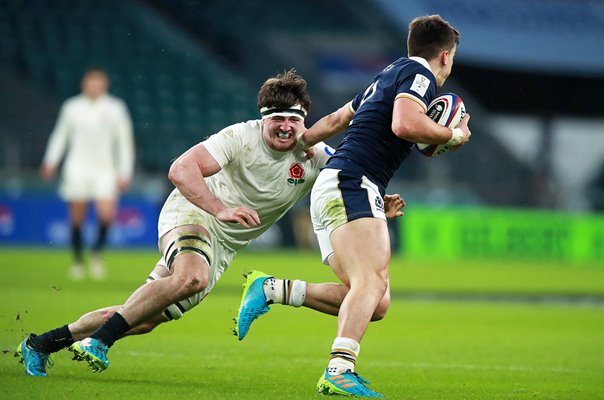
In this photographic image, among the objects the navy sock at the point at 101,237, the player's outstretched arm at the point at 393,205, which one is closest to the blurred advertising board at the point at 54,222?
the navy sock at the point at 101,237

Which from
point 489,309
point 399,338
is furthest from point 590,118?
point 399,338

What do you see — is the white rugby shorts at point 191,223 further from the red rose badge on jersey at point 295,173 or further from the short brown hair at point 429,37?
the short brown hair at point 429,37

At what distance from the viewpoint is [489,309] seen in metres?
14.2

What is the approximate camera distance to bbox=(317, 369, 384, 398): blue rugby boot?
6.43 metres

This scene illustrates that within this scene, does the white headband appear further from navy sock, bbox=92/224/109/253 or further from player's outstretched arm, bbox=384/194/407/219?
navy sock, bbox=92/224/109/253

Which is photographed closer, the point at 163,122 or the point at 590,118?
the point at 163,122

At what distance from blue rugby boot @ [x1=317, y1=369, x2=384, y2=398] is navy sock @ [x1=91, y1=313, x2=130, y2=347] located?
135cm

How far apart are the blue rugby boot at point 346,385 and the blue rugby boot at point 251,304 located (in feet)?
3.12

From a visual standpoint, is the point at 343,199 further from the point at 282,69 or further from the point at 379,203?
the point at 282,69

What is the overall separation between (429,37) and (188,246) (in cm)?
195

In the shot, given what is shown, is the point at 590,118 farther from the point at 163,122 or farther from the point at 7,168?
the point at 7,168

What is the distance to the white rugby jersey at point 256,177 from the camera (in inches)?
300

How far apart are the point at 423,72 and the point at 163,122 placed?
22.5 metres

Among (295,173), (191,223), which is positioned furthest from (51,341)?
(295,173)
